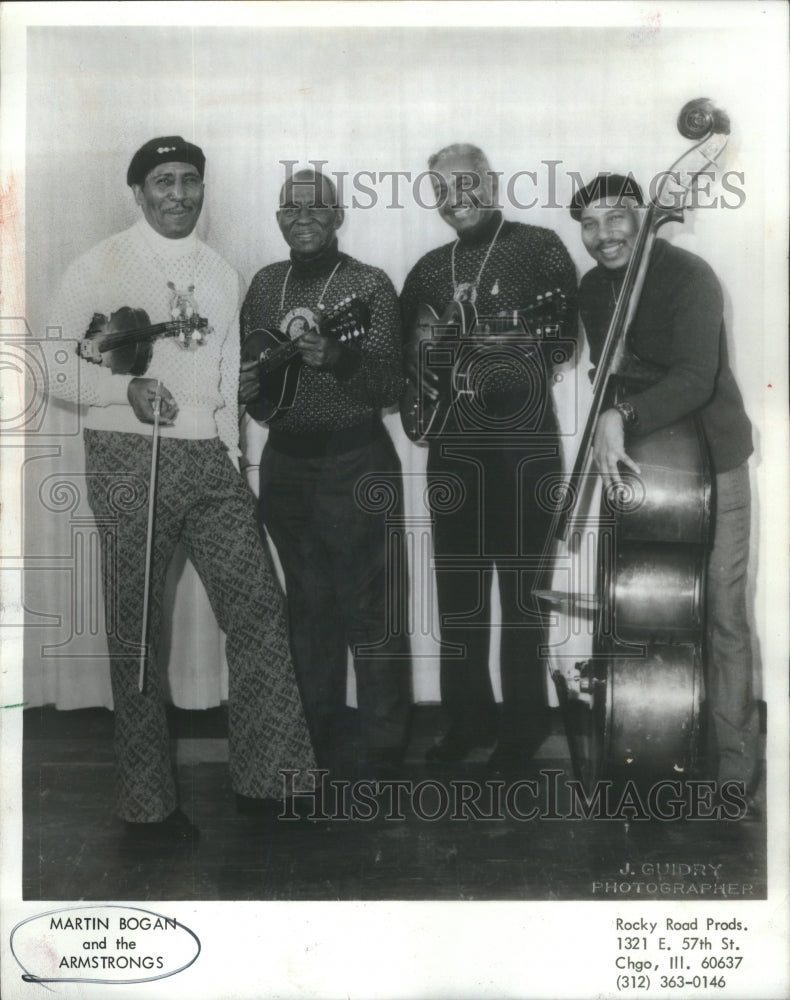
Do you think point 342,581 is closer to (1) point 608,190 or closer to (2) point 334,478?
(2) point 334,478

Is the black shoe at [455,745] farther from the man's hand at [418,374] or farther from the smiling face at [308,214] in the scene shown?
the smiling face at [308,214]

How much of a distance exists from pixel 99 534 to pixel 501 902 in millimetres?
1676

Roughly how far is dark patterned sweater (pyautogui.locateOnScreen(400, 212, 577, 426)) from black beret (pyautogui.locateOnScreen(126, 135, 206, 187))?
754 mm

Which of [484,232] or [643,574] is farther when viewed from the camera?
[484,232]

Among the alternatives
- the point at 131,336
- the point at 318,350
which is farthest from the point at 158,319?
the point at 318,350

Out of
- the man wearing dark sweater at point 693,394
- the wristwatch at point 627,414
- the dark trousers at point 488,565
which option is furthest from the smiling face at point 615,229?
the dark trousers at point 488,565

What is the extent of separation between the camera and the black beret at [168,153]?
3498mm

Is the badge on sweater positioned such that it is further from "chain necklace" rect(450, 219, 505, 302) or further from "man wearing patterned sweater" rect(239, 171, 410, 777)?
"chain necklace" rect(450, 219, 505, 302)

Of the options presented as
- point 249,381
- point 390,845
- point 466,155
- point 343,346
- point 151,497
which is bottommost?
point 390,845

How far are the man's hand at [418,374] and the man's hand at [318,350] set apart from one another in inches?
8.4

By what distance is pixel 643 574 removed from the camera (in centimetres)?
338

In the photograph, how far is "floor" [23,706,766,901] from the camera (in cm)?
346

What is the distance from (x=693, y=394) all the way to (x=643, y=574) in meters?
0.58

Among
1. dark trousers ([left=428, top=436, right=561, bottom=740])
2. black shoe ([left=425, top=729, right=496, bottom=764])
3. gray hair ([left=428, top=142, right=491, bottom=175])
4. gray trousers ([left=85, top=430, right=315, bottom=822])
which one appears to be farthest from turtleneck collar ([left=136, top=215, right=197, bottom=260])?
black shoe ([left=425, top=729, right=496, bottom=764])
